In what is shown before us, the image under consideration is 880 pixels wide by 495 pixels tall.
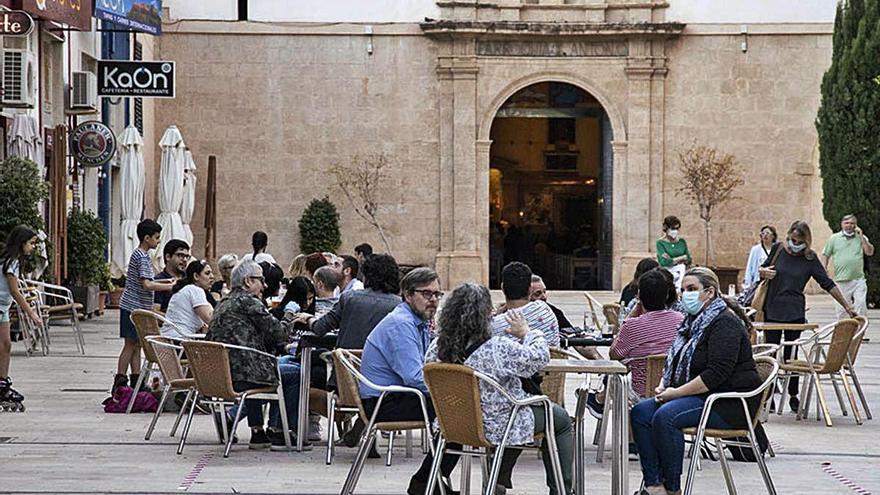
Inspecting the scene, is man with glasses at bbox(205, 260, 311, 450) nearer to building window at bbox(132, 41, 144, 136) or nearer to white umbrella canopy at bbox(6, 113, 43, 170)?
white umbrella canopy at bbox(6, 113, 43, 170)

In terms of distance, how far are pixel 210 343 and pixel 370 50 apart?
73.9 ft

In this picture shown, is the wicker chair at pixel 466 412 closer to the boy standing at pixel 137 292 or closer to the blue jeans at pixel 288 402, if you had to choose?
the blue jeans at pixel 288 402

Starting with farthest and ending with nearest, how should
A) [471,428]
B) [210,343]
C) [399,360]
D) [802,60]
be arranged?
1. [802,60]
2. [210,343]
3. [399,360]
4. [471,428]

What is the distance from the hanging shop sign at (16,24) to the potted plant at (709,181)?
16.0 metres

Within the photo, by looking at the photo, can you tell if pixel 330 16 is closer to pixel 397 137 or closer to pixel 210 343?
pixel 397 137

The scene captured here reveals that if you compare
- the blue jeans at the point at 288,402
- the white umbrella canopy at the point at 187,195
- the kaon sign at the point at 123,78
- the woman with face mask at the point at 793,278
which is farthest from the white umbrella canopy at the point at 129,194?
the blue jeans at the point at 288,402

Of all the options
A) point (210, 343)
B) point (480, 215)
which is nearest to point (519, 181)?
point (480, 215)

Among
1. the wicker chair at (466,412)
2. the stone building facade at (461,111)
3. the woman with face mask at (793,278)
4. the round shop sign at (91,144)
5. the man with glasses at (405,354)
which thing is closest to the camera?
the wicker chair at (466,412)

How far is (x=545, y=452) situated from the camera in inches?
326

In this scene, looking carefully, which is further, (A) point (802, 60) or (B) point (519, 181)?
(B) point (519, 181)

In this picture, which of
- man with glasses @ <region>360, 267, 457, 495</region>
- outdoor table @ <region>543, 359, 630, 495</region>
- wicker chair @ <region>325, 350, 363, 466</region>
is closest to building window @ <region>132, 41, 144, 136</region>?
wicker chair @ <region>325, 350, 363, 466</region>

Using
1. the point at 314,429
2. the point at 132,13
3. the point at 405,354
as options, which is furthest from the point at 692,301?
the point at 132,13

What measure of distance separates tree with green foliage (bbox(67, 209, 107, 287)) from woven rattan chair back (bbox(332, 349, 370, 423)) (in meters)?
12.4

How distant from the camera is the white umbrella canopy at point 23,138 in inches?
784
